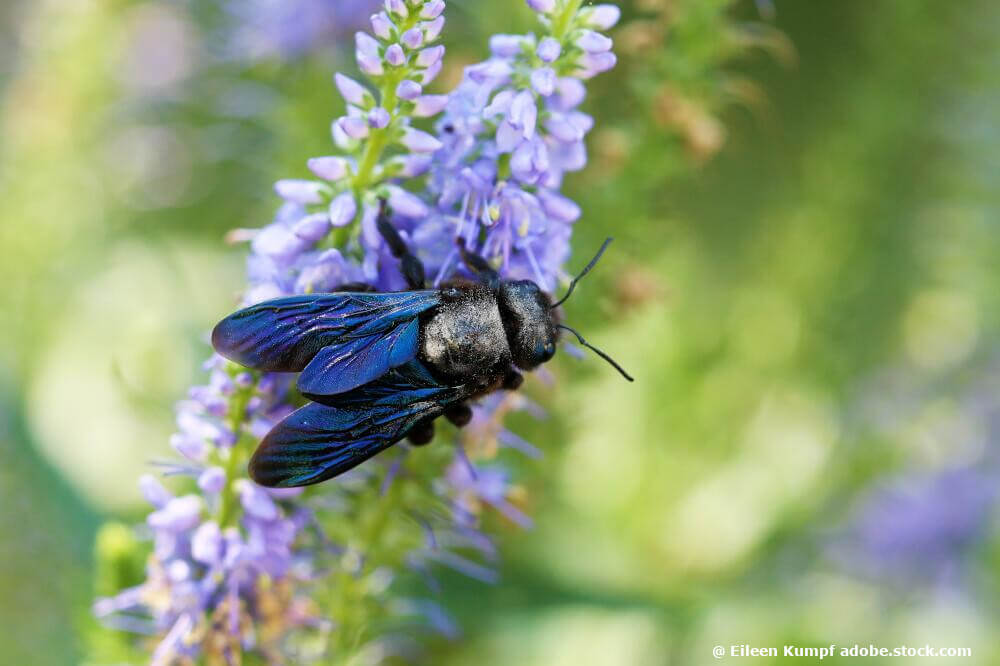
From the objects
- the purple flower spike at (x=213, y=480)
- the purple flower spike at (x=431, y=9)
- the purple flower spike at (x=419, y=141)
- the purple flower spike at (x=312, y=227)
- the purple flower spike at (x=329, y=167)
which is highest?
the purple flower spike at (x=431, y=9)

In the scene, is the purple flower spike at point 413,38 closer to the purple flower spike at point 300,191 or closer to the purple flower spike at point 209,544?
the purple flower spike at point 300,191

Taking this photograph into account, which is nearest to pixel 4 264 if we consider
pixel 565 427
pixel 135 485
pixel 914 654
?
pixel 135 485

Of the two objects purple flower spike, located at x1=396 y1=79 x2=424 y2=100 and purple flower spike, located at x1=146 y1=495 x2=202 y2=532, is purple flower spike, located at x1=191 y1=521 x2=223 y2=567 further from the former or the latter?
purple flower spike, located at x1=396 y1=79 x2=424 y2=100

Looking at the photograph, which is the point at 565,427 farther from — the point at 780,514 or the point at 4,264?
the point at 4,264

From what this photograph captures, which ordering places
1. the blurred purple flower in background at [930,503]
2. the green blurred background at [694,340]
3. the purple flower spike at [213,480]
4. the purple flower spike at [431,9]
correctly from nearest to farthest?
Result: the purple flower spike at [431,9] < the purple flower spike at [213,480] < the green blurred background at [694,340] < the blurred purple flower in background at [930,503]

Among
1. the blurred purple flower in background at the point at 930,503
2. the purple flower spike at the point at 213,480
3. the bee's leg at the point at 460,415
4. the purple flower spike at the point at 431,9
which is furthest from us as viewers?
the blurred purple flower in background at the point at 930,503

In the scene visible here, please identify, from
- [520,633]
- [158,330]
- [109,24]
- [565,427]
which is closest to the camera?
[565,427]

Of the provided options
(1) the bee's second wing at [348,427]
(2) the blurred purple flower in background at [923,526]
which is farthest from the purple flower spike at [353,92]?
(2) the blurred purple flower in background at [923,526]
